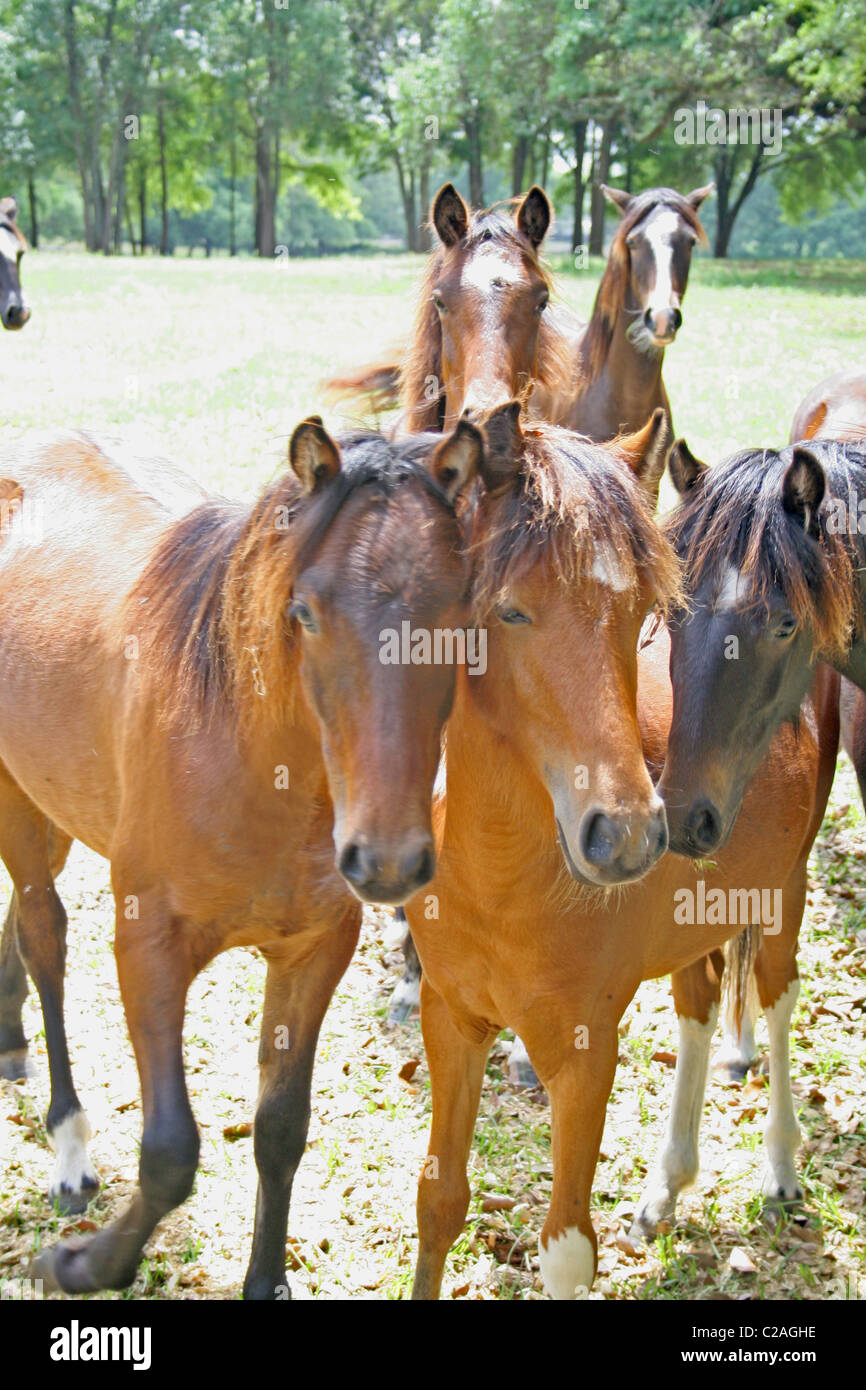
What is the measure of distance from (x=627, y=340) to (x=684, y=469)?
3511mm

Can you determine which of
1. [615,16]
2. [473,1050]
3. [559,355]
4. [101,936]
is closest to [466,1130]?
[473,1050]

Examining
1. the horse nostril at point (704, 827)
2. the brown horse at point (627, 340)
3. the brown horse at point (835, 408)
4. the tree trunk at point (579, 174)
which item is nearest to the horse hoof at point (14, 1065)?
the horse nostril at point (704, 827)

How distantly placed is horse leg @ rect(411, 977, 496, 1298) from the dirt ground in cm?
38

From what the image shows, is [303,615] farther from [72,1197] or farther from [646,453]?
[72,1197]

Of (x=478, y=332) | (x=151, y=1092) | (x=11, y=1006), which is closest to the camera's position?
(x=151, y=1092)

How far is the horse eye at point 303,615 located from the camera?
2344 mm

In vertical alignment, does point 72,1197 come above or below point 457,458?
below

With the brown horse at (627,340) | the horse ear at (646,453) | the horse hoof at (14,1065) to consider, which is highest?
the brown horse at (627,340)

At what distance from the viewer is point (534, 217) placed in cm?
500

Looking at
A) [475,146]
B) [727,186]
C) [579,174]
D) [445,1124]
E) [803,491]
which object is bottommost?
[445,1124]

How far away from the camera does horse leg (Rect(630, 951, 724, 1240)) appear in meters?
3.67

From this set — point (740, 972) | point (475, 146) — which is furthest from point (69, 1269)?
point (475, 146)

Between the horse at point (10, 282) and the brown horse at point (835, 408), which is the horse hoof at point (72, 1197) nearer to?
the brown horse at point (835, 408)
